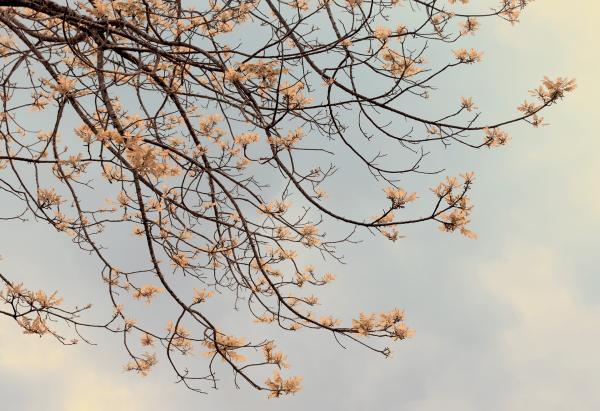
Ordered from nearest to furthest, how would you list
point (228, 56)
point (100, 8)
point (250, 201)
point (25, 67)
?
point (100, 8), point (250, 201), point (228, 56), point (25, 67)

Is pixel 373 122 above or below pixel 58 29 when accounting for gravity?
below

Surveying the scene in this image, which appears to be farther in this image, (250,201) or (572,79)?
(250,201)

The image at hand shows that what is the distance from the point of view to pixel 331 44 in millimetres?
3359

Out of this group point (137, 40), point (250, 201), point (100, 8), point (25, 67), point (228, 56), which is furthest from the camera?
point (25, 67)

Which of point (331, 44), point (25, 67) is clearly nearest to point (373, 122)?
point (331, 44)

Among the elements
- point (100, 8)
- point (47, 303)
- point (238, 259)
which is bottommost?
point (47, 303)

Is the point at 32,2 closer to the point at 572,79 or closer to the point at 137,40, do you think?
the point at 137,40

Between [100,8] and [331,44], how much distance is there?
1.06 meters

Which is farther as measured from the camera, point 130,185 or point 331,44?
point 130,185

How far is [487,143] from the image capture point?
3.45 m

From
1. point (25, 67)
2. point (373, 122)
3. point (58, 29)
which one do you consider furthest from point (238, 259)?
point (25, 67)

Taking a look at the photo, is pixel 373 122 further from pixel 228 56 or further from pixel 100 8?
pixel 100 8

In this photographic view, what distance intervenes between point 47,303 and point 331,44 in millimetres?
1787

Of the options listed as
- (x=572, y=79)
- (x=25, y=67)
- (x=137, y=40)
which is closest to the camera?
(x=572, y=79)
